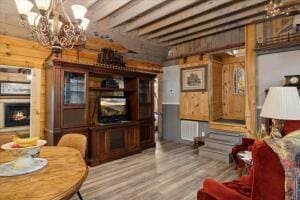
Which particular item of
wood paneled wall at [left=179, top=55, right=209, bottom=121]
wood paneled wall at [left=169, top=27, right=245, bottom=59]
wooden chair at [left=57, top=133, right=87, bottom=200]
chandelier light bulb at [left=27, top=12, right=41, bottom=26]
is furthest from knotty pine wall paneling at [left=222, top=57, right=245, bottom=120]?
chandelier light bulb at [left=27, top=12, right=41, bottom=26]

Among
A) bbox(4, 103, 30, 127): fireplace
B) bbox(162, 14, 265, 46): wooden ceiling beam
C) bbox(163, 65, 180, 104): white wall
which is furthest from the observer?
bbox(163, 65, 180, 104): white wall

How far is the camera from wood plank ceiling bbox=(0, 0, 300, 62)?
3139 mm

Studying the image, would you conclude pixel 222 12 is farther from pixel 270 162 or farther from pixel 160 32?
pixel 270 162

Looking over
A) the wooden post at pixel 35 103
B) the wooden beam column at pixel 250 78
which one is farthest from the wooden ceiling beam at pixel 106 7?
the wooden beam column at pixel 250 78

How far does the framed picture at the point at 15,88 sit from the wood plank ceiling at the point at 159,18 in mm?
1122

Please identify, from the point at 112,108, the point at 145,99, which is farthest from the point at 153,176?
the point at 145,99

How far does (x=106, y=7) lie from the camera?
126 inches

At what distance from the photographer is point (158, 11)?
3400 mm

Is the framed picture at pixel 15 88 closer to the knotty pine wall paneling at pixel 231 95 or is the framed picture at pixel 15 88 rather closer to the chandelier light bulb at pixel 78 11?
the chandelier light bulb at pixel 78 11

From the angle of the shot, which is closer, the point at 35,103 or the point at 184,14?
the point at 184,14

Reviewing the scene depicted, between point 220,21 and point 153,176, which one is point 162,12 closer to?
point 220,21

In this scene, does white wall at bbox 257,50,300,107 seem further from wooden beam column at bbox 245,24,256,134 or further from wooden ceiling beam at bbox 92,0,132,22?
wooden ceiling beam at bbox 92,0,132,22

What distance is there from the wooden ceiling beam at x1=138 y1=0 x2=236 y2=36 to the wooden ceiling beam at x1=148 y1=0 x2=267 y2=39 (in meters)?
0.19

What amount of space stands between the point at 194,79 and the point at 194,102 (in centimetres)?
63
